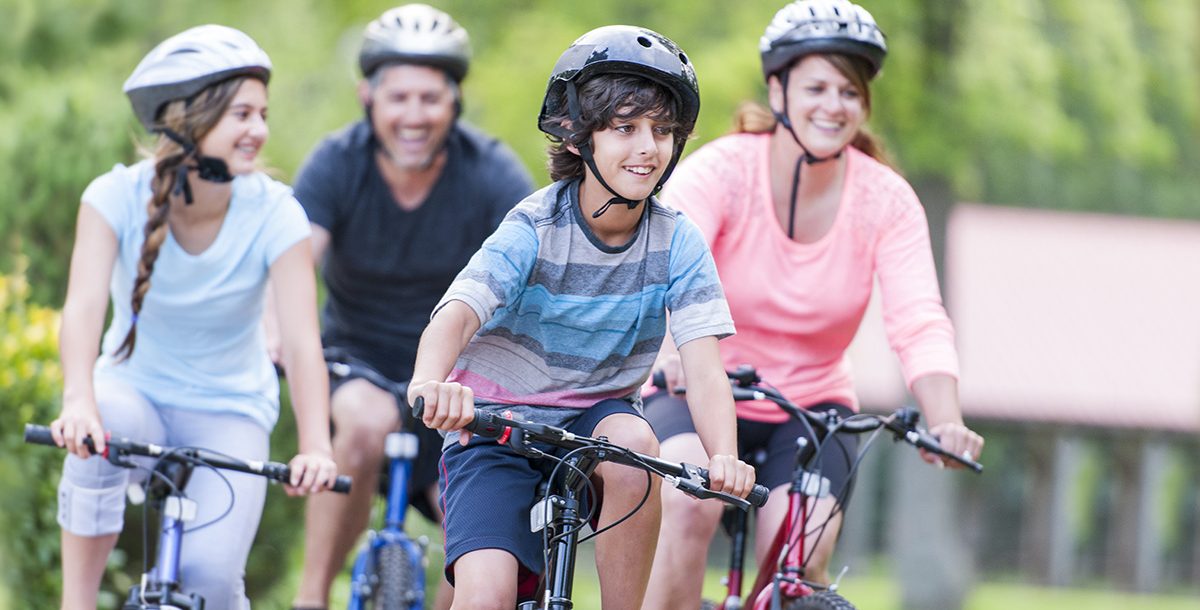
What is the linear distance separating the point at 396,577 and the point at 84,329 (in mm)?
1798

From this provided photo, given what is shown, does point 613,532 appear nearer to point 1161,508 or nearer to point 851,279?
point 851,279

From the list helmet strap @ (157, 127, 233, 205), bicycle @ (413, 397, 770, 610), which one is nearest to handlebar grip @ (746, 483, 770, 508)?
bicycle @ (413, 397, 770, 610)

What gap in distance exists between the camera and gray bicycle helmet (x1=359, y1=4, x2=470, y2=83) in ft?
22.8

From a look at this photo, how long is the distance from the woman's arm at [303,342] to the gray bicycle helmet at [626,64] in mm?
1313

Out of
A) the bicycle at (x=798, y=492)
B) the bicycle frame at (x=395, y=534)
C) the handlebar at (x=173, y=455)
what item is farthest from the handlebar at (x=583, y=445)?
the bicycle frame at (x=395, y=534)

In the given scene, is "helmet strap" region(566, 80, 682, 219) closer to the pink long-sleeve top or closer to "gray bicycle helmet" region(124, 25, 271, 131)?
the pink long-sleeve top

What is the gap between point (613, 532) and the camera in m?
4.49

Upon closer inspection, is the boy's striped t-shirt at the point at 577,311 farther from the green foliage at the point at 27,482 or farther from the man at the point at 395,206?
the green foliage at the point at 27,482

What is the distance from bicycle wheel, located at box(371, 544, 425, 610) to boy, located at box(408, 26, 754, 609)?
6.59 ft

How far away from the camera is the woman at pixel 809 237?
19.1 ft

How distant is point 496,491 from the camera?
4.45 metres

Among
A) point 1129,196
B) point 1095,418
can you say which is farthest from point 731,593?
point 1129,196

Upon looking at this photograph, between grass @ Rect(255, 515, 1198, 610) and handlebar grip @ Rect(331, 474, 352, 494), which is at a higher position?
grass @ Rect(255, 515, 1198, 610)

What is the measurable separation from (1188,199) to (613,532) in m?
44.7
